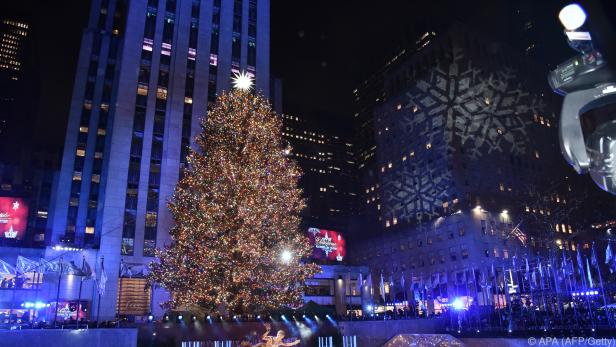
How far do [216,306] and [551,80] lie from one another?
17204 mm

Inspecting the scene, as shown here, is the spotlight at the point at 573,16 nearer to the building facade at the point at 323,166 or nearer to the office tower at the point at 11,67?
the building facade at the point at 323,166

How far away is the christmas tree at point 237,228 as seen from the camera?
18078 millimetres

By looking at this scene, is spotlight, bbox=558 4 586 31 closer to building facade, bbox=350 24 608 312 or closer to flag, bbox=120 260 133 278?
flag, bbox=120 260 133 278

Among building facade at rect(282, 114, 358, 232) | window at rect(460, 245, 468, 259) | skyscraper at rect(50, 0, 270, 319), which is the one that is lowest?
window at rect(460, 245, 468, 259)

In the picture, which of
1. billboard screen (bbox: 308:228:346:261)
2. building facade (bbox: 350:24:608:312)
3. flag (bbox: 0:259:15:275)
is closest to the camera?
flag (bbox: 0:259:15:275)

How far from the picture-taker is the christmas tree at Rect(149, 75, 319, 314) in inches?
712

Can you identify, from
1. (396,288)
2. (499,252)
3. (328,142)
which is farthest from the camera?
(328,142)

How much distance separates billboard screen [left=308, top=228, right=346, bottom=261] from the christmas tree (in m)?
32.3

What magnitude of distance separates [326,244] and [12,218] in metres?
33.2

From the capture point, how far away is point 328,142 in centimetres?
15812

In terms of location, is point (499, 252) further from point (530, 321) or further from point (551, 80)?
point (551, 80)

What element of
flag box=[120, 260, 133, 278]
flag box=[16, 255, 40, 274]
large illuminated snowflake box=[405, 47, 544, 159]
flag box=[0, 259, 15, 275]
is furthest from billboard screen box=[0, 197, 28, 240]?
large illuminated snowflake box=[405, 47, 544, 159]

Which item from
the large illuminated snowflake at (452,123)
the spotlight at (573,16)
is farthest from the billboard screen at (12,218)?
the large illuminated snowflake at (452,123)

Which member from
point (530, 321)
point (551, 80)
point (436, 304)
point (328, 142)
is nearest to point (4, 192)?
point (530, 321)
